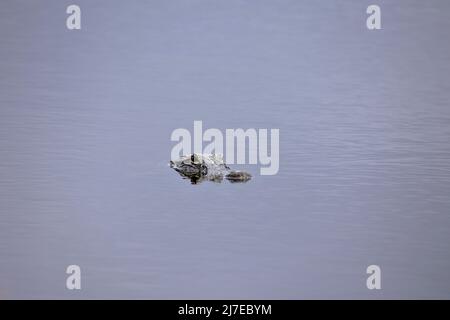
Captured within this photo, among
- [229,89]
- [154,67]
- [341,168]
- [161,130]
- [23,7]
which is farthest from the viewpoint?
[23,7]

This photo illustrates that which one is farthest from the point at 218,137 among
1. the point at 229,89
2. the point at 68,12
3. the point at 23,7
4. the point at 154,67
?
the point at 23,7

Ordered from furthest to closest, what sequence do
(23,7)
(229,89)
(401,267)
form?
(23,7) → (229,89) → (401,267)

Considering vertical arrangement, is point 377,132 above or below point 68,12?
below

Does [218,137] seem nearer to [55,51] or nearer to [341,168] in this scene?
[341,168]

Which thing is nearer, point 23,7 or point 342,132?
point 342,132

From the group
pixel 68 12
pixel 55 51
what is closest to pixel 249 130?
pixel 55 51

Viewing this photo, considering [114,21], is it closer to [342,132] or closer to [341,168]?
[342,132]

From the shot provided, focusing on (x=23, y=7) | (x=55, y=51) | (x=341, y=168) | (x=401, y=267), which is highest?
(x=23, y=7)
